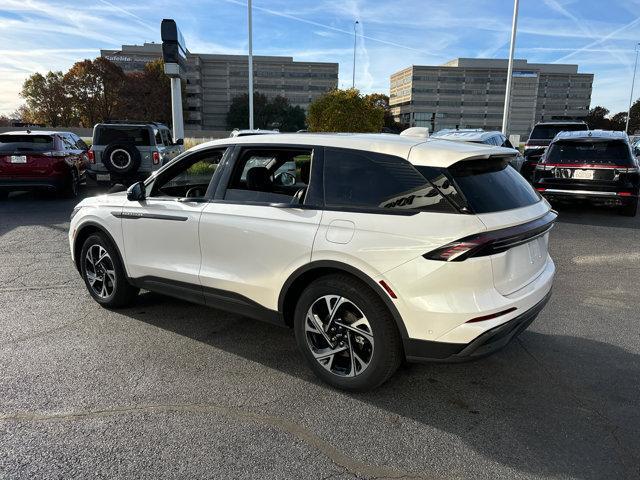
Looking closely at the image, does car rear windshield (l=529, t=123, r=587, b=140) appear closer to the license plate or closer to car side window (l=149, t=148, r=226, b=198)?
the license plate

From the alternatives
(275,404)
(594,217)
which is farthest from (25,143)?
(594,217)

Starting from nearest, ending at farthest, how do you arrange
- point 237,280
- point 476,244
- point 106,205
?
point 476,244 → point 237,280 → point 106,205

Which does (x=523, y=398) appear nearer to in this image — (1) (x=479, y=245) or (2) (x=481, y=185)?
(1) (x=479, y=245)

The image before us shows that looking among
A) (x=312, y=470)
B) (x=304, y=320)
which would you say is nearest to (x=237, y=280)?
(x=304, y=320)

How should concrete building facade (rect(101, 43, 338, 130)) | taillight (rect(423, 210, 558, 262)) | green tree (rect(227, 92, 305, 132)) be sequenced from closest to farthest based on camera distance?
taillight (rect(423, 210, 558, 262)) < green tree (rect(227, 92, 305, 132)) < concrete building facade (rect(101, 43, 338, 130))

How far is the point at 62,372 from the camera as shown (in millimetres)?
3543

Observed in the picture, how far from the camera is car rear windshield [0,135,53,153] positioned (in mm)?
11047

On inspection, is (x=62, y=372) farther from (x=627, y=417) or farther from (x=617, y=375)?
(x=617, y=375)

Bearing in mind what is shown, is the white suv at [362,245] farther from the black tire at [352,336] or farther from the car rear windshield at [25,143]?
the car rear windshield at [25,143]

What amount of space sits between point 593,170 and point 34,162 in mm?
12001

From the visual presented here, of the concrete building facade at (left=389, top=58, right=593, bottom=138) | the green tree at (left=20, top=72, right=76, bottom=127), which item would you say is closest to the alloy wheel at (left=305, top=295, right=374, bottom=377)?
the green tree at (left=20, top=72, right=76, bottom=127)

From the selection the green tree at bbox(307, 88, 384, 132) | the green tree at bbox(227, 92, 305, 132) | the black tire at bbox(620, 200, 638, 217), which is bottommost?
the black tire at bbox(620, 200, 638, 217)

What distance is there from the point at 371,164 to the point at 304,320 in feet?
3.78

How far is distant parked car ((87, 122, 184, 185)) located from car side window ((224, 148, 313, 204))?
8.62m
